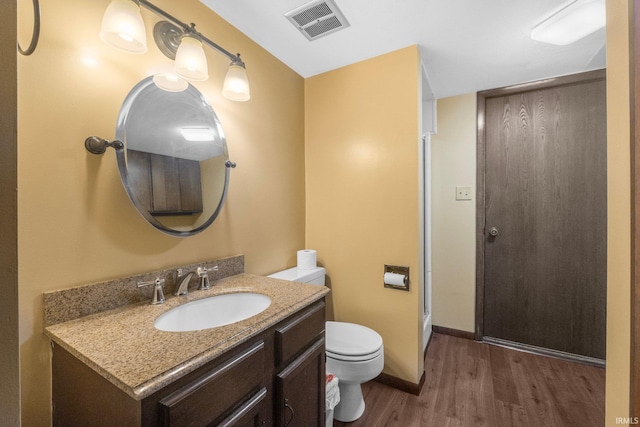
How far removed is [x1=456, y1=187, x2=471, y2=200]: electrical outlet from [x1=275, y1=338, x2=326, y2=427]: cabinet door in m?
1.91

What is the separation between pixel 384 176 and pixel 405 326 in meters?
1.02

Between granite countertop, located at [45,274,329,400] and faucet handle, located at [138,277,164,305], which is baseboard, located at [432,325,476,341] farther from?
faucet handle, located at [138,277,164,305]

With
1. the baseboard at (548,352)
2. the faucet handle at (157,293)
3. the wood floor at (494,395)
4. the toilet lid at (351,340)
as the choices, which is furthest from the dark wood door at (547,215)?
the faucet handle at (157,293)

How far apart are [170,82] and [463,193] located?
7.73ft

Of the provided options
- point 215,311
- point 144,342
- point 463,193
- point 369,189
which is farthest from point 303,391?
point 463,193

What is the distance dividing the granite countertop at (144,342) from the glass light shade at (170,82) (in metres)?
0.92

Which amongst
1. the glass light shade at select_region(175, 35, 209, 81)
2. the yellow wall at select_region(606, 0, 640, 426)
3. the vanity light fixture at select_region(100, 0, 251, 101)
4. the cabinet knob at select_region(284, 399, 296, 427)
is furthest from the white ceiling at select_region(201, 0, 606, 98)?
the cabinet knob at select_region(284, 399, 296, 427)

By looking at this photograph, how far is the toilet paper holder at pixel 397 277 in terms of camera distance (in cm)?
167

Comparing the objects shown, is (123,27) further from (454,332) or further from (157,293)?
(454,332)

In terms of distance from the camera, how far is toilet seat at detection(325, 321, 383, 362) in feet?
4.52

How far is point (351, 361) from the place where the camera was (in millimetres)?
1365

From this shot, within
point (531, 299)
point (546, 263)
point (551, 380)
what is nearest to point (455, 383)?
point (551, 380)

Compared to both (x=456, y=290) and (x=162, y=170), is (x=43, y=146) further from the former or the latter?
(x=456, y=290)

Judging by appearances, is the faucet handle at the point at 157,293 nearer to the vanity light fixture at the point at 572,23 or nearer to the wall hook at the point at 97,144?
the wall hook at the point at 97,144
